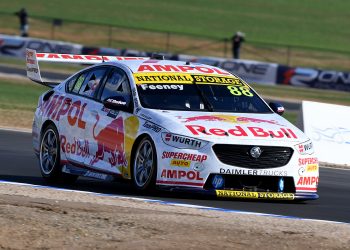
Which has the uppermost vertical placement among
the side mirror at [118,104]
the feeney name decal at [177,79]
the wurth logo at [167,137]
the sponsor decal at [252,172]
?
the feeney name decal at [177,79]

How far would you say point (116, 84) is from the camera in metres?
12.6

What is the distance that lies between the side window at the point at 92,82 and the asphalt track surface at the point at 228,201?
1084 millimetres

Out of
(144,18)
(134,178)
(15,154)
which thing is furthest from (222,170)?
(144,18)

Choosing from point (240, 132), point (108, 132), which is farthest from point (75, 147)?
point (240, 132)

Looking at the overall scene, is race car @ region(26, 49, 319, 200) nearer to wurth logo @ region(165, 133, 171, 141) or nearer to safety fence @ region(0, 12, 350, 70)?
wurth logo @ region(165, 133, 171, 141)

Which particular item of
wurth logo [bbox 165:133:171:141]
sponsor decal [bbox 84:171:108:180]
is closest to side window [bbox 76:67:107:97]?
sponsor decal [bbox 84:171:108:180]

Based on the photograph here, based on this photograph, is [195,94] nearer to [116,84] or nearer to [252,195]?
[116,84]

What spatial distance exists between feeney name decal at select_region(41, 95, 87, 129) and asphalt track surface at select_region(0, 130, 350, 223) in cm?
76

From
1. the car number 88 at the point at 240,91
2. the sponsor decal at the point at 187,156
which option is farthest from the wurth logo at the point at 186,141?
the car number 88 at the point at 240,91

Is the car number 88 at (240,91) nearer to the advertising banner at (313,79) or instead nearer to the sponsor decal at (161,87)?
the sponsor decal at (161,87)

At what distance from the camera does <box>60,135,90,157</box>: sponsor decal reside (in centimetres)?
1262

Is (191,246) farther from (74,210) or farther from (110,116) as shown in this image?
(110,116)

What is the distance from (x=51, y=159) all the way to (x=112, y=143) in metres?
1.33

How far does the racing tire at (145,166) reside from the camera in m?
11.4
